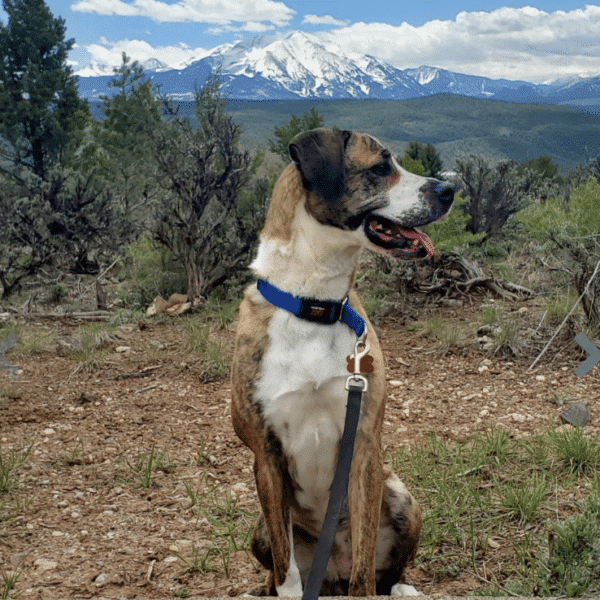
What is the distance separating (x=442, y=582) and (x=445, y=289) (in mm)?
4024

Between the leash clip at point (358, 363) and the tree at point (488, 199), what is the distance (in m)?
6.42

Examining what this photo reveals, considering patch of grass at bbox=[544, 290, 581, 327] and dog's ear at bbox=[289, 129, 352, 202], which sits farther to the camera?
patch of grass at bbox=[544, 290, 581, 327]

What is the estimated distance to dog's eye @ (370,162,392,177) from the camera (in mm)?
2389

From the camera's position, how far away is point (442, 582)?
2.68 m

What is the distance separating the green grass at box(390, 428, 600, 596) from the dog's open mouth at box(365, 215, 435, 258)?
964mm

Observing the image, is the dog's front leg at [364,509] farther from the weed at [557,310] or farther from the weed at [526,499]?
the weed at [557,310]

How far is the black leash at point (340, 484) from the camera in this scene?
1726 mm

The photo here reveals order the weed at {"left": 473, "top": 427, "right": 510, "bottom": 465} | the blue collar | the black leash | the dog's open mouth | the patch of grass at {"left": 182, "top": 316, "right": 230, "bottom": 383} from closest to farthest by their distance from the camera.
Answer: the black leash → the blue collar → the dog's open mouth → the weed at {"left": 473, "top": 427, "right": 510, "bottom": 465} → the patch of grass at {"left": 182, "top": 316, "right": 230, "bottom": 383}

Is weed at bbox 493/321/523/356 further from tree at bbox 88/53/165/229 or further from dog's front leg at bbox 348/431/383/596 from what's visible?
tree at bbox 88/53/165/229

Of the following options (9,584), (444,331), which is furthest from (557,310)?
(9,584)

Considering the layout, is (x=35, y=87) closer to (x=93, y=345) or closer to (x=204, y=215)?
(x=204, y=215)

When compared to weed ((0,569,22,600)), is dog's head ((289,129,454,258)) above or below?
above

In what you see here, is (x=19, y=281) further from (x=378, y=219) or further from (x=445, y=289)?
(x=378, y=219)

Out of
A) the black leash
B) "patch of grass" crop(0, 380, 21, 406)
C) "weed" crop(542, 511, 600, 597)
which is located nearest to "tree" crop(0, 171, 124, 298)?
"patch of grass" crop(0, 380, 21, 406)
